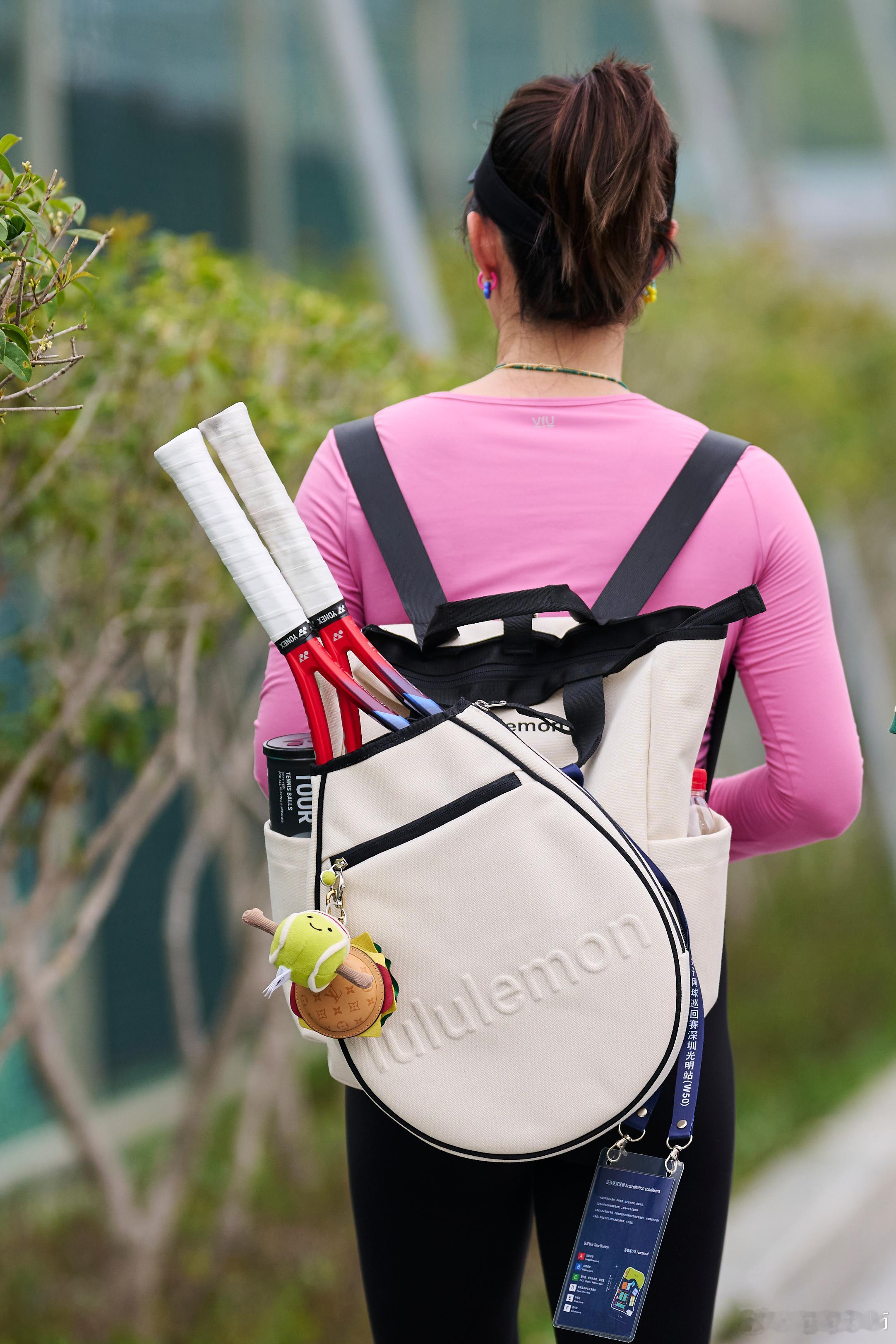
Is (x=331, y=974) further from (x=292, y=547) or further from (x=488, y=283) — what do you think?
(x=488, y=283)

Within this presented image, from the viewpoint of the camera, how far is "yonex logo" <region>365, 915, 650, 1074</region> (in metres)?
1.22

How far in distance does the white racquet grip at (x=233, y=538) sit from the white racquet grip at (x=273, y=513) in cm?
2

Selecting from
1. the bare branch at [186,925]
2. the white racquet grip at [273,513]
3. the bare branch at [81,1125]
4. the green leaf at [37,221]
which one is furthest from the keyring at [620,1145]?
the bare branch at [186,925]

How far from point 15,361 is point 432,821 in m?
0.59

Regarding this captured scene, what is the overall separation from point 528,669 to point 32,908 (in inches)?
62.1

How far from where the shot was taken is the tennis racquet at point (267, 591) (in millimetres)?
1266

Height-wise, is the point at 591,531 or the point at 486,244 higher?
the point at 486,244

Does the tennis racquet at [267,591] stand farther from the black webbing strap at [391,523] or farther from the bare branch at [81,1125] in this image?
the bare branch at [81,1125]

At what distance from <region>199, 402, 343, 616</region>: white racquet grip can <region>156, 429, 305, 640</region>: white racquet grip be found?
0.05 feet

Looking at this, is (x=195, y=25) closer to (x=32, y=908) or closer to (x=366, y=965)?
(x=32, y=908)

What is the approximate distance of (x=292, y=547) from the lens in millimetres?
1292

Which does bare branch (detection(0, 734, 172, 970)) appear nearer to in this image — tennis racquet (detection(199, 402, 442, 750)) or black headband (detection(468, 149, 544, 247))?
tennis racquet (detection(199, 402, 442, 750))

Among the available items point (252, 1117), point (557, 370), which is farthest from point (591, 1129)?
point (252, 1117)

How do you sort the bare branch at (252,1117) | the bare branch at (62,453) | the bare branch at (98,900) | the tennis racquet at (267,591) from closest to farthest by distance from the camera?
the tennis racquet at (267,591) → the bare branch at (62,453) → the bare branch at (98,900) → the bare branch at (252,1117)
